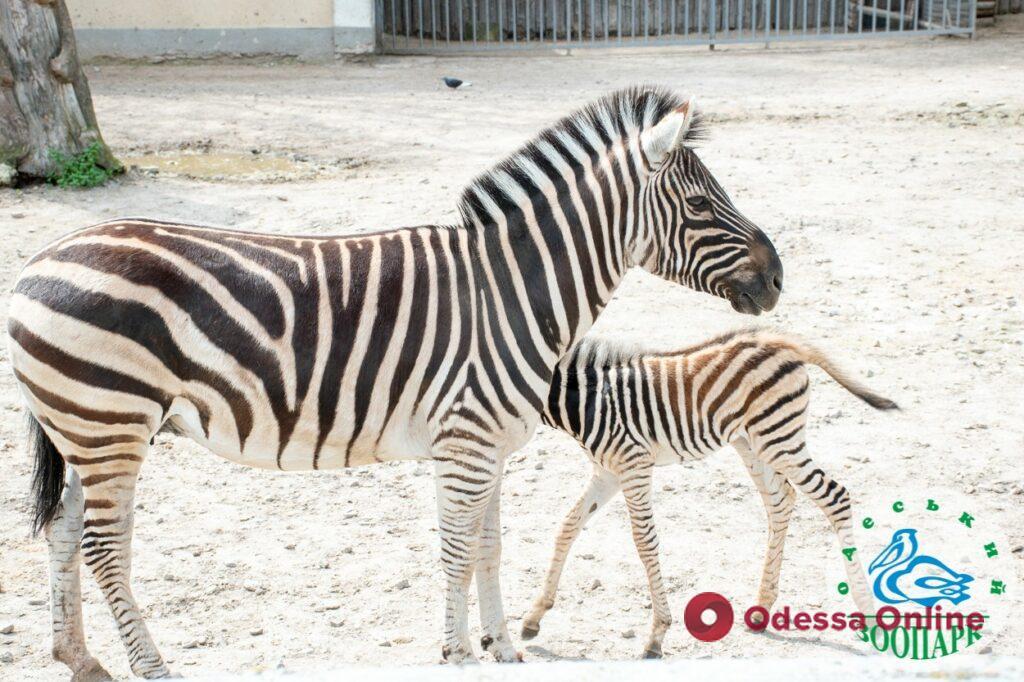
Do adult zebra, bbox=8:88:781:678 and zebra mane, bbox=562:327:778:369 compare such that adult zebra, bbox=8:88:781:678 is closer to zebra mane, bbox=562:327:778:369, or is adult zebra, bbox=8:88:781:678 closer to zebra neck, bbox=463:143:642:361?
zebra neck, bbox=463:143:642:361

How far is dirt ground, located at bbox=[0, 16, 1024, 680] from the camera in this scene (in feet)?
15.8

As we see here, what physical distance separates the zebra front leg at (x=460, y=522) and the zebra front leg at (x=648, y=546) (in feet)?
2.32

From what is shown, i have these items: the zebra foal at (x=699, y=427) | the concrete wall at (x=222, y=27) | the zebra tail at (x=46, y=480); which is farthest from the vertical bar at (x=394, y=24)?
A: the zebra tail at (x=46, y=480)

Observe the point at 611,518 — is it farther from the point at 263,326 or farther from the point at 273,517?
the point at 263,326

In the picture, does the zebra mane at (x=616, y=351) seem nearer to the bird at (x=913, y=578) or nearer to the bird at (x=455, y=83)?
the bird at (x=913, y=578)

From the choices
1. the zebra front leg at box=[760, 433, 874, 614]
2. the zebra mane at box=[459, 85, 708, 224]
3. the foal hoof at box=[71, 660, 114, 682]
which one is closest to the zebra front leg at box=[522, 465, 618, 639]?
the zebra front leg at box=[760, 433, 874, 614]

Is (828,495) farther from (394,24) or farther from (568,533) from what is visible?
(394,24)

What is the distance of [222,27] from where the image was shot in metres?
16.8

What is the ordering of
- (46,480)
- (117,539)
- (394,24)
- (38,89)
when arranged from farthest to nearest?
(394,24) → (38,89) → (46,480) → (117,539)

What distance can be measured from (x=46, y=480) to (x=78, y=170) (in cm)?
701

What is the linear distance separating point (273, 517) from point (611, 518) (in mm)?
1702

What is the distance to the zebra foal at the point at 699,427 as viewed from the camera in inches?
187

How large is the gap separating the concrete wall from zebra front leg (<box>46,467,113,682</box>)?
13.5 m

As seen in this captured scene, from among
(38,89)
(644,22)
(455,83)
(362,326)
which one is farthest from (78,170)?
(644,22)
